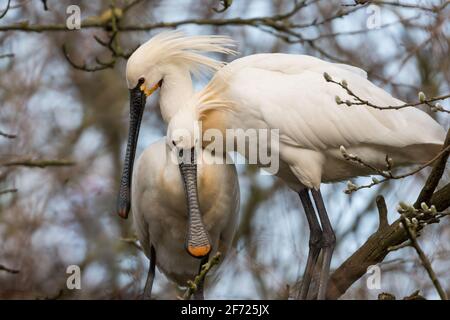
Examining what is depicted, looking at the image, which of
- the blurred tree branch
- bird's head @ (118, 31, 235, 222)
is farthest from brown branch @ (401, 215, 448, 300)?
bird's head @ (118, 31, 235, 222)

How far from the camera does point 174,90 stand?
24.9ft

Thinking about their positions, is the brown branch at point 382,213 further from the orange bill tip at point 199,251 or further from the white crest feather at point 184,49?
the white crest feather at point 184,49

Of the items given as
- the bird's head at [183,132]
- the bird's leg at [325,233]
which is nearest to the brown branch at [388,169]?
the bird's leg at [325,233]

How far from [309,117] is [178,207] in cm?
114

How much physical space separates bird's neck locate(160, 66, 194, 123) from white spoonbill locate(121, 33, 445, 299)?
0.07 m

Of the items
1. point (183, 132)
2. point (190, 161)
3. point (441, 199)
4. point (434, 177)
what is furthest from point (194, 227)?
point (434, 177)

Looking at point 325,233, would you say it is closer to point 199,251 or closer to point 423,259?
point 199,251

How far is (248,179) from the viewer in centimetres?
1238

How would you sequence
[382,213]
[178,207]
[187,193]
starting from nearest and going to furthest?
[382,213] < [187,193] < [178,207]

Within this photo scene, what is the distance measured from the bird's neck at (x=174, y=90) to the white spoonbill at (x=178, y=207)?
0.26 metres

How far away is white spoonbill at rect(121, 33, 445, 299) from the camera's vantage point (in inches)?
280

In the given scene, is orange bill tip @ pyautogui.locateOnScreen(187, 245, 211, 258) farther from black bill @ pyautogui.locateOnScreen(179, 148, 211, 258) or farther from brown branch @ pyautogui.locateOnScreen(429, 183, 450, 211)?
brown branch @ pyautogui.locateOnScreen(429, 183, 450, 211)
